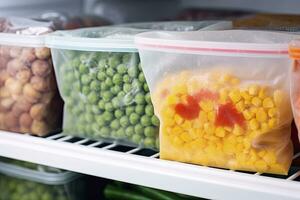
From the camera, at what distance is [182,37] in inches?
30.7

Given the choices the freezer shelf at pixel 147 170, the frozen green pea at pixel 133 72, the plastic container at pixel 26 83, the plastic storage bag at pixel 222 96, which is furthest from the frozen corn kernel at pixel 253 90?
the plastic container at pixel 26 83

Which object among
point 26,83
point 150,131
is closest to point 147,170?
point 150,131

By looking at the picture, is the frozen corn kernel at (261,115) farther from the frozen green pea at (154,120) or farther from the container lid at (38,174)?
the container lid at (38,174)

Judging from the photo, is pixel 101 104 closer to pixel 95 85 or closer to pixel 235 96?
pixel 95 85

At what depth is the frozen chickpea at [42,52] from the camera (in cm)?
95

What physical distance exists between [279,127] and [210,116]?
0.10m

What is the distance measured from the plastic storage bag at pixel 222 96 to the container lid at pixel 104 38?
66mm

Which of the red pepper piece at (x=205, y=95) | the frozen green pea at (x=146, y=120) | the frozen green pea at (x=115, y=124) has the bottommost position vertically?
the frozen green pea at (x=115, y=124)

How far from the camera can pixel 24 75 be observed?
3.13 feet

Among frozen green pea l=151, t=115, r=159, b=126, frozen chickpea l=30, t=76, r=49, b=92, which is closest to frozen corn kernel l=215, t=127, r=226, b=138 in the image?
frozen green pea l=151, t=115, r=159, b=126

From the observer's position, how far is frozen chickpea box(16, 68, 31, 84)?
0.95 meters

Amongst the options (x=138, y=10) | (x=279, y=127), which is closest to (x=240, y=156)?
(x=279, y=127)

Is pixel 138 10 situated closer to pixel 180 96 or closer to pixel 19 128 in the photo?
pixel 19 128

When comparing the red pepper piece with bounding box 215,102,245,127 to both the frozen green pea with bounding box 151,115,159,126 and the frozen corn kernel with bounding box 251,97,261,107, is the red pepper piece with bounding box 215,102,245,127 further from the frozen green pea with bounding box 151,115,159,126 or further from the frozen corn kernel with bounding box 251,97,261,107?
the frozen green pea with bounding box 151,115,159,126
